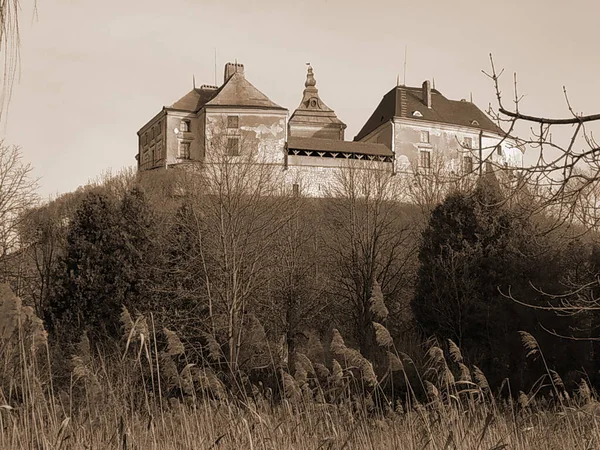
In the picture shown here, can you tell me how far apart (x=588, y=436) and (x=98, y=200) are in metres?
20.1

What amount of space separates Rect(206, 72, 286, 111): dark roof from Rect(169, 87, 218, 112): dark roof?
1065mm

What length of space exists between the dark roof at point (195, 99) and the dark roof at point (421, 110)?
12.3 metres

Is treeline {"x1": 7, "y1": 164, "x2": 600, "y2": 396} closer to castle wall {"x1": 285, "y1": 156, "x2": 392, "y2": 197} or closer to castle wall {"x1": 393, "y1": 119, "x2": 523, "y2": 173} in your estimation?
castle wall {"x1": 285, "y1": 156, "x2": 392, "y2": 197}

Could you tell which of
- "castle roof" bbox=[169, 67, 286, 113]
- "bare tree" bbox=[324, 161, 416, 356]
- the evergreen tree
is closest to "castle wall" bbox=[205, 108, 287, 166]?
"castle roof" bbox=[169, 67, 286, 113]

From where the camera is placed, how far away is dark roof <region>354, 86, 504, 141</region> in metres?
52.7

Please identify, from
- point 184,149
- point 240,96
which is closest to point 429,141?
point 240,96

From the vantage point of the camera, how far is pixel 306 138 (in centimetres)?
4866

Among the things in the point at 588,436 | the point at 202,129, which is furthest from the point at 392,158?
the point at 588,436

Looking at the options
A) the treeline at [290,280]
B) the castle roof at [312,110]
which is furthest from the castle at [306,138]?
the treeline at [290,280]

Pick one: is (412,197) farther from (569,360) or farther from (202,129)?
(569,360)

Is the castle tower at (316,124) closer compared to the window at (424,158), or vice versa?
the window at (424,158)

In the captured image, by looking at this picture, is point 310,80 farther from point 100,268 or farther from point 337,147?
point 100,268

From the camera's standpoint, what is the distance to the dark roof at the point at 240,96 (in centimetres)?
4822

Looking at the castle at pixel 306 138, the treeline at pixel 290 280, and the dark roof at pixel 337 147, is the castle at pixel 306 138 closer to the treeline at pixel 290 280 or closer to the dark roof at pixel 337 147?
the dark roof at pixel 337 147
